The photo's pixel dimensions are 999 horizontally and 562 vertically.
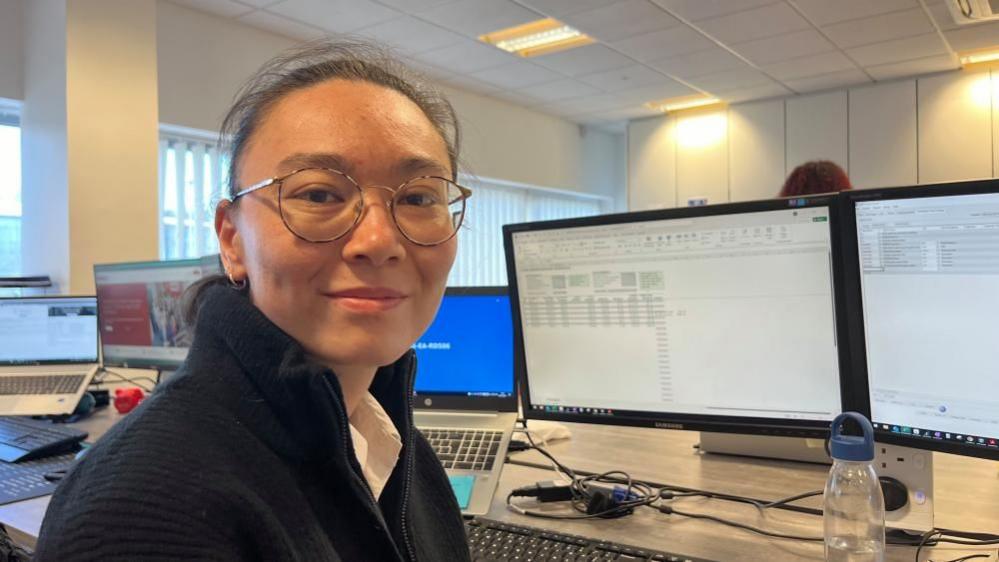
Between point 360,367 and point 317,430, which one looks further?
point 360,367

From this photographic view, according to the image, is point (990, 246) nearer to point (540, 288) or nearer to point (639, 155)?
point (540, 288)

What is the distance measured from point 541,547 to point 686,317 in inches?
19.7

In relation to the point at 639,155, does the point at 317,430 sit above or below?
below

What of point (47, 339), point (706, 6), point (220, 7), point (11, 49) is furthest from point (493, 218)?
point (47, 339)

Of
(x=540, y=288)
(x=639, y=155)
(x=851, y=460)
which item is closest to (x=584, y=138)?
(x=639, y=155)

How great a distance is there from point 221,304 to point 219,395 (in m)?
0.10

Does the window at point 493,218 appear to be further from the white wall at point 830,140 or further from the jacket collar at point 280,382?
the jacket collar at point 280,382

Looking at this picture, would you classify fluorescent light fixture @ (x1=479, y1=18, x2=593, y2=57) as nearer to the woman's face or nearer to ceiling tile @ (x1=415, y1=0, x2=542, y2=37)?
ceiling tile @ (x1=415, y1=0, x2=542, y2=37)

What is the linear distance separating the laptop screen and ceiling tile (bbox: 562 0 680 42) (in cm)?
304

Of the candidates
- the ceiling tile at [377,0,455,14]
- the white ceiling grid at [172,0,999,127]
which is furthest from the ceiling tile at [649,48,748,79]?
the ceiling tile at [377,0,455,14]

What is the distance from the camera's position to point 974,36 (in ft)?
14.4

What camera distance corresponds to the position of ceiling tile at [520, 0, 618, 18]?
3.79 meters

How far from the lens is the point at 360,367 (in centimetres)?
77

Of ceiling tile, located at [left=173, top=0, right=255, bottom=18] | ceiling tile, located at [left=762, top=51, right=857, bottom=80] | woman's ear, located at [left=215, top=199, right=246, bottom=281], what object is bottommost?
woman's ear, located at [left=215, top=199, right=246, bottom=281]
